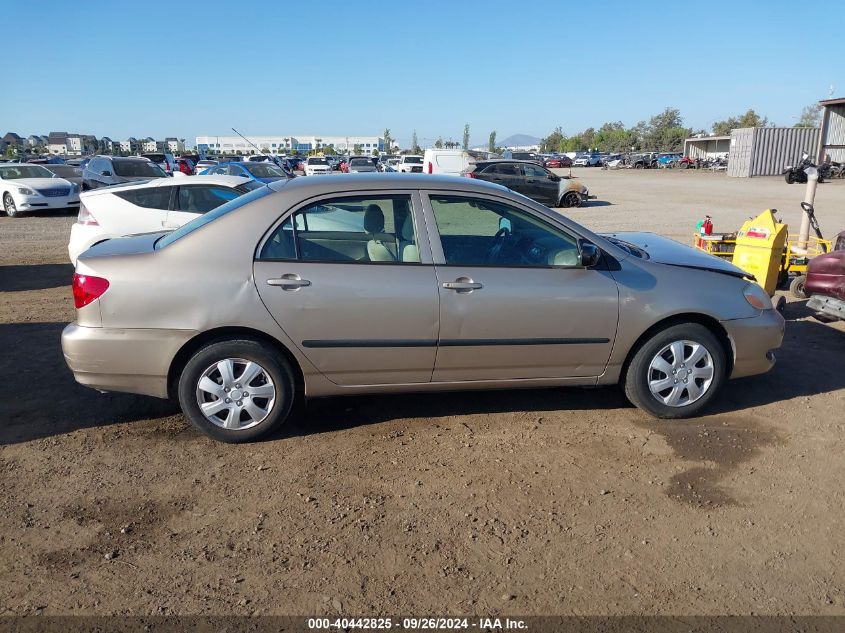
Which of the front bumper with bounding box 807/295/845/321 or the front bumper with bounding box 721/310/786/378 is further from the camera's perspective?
the front bumper with bounding box 807/295/845/321

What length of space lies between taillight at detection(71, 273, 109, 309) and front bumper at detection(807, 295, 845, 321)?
6108mm

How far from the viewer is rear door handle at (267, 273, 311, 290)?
410 cm

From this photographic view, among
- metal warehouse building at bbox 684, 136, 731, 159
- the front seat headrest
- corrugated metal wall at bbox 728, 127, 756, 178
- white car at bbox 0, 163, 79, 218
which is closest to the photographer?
the front seat headrest

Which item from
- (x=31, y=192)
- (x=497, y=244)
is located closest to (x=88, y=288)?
(x=497, y=244)

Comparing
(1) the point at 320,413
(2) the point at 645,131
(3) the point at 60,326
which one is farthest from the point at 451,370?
(2) the point at 645,131

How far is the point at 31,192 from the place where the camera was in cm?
1798

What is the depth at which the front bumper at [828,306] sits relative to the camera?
616 cm

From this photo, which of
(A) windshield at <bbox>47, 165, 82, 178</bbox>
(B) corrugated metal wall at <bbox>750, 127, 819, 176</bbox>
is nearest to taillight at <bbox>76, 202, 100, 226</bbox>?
(A) windshield at <bbox>47, 165, 82, 178</bbox>

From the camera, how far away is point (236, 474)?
3.93m

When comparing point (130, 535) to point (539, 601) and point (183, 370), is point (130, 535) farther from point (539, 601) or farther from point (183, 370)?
point (539, 601)

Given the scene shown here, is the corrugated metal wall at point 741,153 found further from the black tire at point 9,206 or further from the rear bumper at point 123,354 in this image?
the rear bumper at point 123,354

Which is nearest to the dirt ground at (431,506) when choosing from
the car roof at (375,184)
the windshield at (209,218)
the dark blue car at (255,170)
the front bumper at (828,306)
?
the front bumper at (828,306)

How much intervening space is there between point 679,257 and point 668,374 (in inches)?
36.9

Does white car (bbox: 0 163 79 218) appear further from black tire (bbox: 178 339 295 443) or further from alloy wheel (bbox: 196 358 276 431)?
alloy wheel (bbox: 196 358 276 431)
